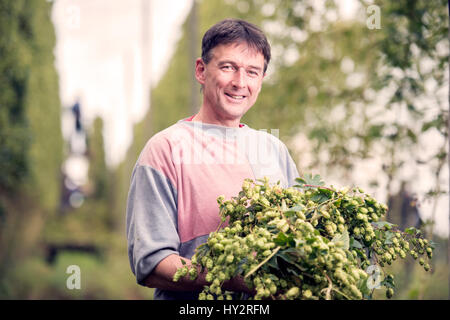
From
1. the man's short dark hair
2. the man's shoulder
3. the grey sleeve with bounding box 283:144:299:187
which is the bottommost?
the grey sleeve with bounding box 283:144:299:187

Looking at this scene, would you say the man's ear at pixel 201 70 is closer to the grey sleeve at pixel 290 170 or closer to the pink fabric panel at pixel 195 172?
the pink fabric panel at pixel 195 172

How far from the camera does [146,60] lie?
15.4m

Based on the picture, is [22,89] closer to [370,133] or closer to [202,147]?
[370,133]

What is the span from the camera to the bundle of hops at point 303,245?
1472 mm

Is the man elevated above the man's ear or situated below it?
below

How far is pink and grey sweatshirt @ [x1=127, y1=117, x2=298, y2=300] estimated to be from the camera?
6.09 feet

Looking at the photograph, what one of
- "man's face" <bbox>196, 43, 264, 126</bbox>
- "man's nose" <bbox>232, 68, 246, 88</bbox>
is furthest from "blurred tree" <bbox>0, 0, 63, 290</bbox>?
"man's nose" <bbox>232, 68, 246, 88</bbox>

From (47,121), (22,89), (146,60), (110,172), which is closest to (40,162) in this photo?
(47,121)

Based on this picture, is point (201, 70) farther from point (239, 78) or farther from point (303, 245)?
point (303, 245)

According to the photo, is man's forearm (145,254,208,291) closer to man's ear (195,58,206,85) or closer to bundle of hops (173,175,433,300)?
bundle of hops (173,175,433,300)

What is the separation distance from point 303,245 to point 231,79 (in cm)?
87

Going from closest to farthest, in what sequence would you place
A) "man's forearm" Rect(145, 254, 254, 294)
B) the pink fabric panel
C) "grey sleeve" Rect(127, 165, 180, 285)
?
"man's forearm" Rect(145, 254, 254, 294), "grey sleeve" Rect(127, 165, 180, 285), the pink fabric panel

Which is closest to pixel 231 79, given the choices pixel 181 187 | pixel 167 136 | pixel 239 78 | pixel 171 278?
pixel 239 78

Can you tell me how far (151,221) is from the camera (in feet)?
6.13
